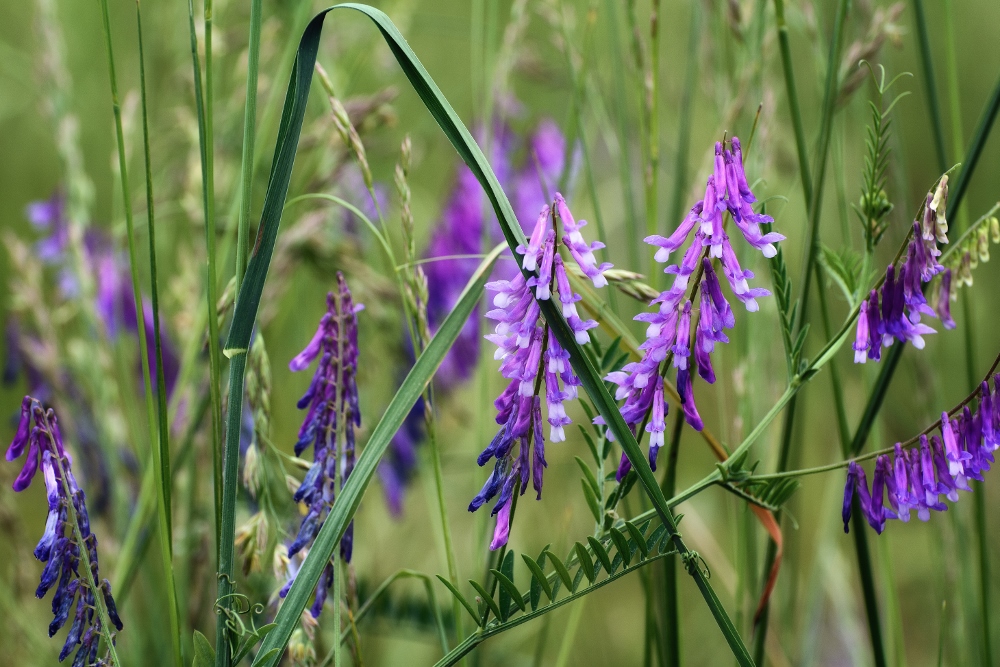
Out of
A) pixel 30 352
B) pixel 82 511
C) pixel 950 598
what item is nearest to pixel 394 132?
pixel 30 352

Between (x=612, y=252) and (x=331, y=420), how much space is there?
2131mm

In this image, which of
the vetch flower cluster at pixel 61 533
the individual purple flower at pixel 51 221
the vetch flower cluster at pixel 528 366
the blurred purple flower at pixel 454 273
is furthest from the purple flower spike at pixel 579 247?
the individual purple flower at pixel 51 221

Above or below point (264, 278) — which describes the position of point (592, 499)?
below

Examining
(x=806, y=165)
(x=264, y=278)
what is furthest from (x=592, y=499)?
(x=806, y=165)

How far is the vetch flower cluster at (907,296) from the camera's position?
0.57 meters

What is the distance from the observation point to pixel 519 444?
22.7 inches

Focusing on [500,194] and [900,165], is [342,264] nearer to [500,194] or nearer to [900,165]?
[500,194]

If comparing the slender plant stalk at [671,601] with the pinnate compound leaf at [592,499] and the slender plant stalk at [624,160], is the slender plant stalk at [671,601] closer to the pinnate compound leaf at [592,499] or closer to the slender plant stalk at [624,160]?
the pinnate compound leaf at [592,499]

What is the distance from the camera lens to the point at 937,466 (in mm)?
634

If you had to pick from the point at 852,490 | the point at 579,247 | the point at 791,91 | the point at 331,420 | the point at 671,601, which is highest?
the point at 791,91

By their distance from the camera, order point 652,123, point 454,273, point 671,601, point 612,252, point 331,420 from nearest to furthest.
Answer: point 331,420 → point 671,601 → point 652,123 → point 454,273 → point 612,252

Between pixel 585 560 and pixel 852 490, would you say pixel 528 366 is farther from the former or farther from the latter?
pixel 852 490

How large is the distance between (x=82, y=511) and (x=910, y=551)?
79.1 inches

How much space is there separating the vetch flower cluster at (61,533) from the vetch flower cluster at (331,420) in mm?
136
